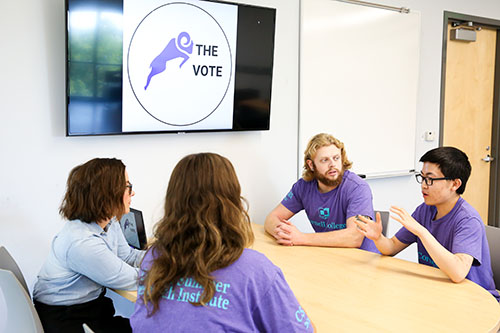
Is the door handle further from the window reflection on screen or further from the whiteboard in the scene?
the window reflection on screen

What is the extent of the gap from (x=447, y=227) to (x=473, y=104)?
2964mm

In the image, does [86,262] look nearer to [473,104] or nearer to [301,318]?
[301,318]

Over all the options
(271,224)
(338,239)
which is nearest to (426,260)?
(338,239)

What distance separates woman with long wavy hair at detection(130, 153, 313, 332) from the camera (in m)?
1.24

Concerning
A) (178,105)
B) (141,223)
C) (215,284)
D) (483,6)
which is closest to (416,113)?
(483,6)

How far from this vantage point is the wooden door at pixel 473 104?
15.0 feet

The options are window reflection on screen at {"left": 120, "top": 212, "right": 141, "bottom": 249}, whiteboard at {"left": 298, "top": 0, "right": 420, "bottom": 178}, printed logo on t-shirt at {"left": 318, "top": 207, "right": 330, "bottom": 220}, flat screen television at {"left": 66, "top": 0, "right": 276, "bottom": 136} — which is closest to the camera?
window reflection on screen at {"left": 120, "top": 212, "right": 141, "bottom": 249}

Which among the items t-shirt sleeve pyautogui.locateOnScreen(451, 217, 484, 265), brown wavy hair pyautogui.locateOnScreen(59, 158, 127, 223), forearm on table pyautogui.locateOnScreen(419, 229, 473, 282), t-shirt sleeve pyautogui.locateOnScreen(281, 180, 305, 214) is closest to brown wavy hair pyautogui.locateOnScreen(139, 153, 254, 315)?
brown wavy hair pyautogui.locateOnScreen(59, 158, 127, 223)

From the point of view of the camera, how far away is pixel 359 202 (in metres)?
2.64

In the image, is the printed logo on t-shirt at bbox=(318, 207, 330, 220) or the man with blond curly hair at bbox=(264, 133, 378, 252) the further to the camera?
the printed logo on t-shirt at bbox=(318, 207, 330, 220)

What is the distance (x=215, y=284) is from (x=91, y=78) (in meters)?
1.69

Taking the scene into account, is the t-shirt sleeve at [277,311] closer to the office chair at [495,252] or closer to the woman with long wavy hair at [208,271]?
the woman with long wavy hair at [208,271]

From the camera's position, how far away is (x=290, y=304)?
1.29 meters

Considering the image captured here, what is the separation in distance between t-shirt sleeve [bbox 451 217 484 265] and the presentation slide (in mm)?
1572
